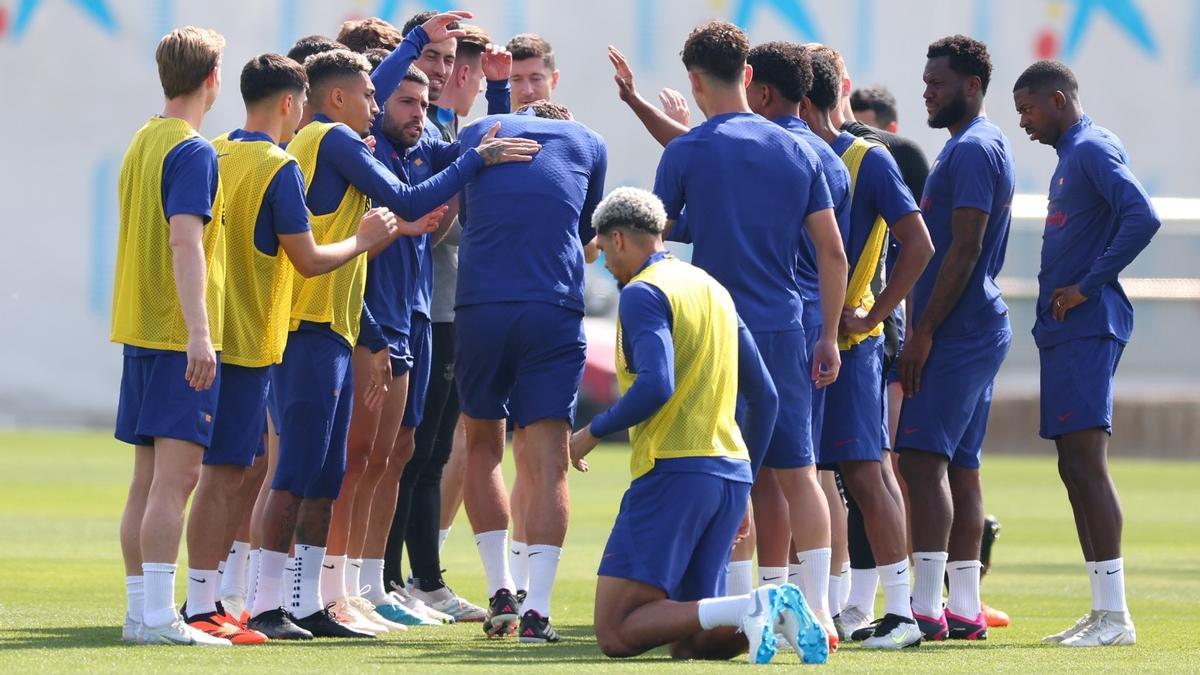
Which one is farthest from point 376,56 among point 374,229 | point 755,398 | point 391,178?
point 755,398

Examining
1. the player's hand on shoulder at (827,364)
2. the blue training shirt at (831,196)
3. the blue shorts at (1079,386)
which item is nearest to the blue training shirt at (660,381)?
the player's hand on shoulder at (827,364)

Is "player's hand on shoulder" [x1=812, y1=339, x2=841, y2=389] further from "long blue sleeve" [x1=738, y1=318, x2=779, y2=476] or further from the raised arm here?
the raised arm

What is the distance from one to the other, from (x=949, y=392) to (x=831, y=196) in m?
1.12

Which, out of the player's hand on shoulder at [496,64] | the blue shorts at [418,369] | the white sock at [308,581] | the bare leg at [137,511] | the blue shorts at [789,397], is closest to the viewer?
the bare leg at [137,511]

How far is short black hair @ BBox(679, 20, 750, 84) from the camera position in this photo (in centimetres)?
816

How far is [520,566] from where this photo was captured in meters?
9.19

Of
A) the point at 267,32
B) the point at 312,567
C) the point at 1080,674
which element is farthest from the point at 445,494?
the point at 267,32

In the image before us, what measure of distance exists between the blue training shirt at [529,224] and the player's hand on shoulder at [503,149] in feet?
0.13

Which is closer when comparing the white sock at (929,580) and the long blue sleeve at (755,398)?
the long blue sleeve at (755,398)

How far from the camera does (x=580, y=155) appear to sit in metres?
8.58

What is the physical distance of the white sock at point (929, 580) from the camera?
8.67m

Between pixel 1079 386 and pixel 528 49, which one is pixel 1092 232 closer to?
pixel 1079 386

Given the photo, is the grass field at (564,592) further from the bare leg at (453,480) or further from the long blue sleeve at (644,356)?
the long blue sleeve at (644,356)

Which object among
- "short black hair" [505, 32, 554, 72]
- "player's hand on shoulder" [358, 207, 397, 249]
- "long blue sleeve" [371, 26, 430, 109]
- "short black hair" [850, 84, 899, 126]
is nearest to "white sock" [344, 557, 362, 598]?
"player's hand on shoulder" [358, 207, 397, 249]
